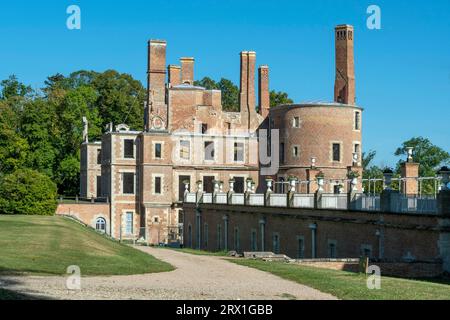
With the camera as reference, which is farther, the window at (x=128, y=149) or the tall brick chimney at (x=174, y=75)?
the tall brick chimney at (x=174, y=75)

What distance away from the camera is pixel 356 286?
2100 centimetres

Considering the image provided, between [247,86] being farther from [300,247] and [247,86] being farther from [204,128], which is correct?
[300,247]

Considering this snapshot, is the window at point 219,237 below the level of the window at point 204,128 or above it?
below

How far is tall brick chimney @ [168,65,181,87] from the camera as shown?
81062mm

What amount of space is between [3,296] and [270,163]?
193 ft

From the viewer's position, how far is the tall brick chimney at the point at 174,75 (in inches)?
3191

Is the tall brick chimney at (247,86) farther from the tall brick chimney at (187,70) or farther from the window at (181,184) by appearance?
the window at (181,184)

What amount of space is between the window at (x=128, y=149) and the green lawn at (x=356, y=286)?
4869 centimetres

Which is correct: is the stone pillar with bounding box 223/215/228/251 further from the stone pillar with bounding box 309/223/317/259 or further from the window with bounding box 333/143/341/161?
the window with bounding box 333/143/341/161

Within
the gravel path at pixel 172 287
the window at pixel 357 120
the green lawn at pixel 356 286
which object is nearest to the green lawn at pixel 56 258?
the gravel path at pixel 172 287

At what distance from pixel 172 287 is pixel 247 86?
60351mm

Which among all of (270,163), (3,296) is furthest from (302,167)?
(3,296)

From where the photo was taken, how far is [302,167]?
6919 cm
